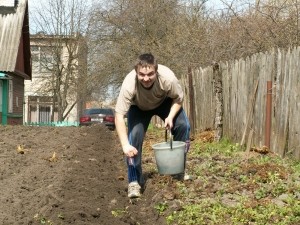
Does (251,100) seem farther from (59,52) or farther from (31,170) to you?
(59,52)

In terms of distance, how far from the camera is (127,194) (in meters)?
6.07

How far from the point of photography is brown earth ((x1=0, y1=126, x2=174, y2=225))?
476cm

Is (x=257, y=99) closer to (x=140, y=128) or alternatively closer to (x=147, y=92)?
(x=140, y=128)

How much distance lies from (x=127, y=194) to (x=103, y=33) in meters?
26.4

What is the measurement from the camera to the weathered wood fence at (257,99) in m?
7.35

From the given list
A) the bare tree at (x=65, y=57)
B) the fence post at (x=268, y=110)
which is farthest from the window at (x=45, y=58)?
the fence post at (x=268, y=110)

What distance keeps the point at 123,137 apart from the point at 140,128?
0.60 meters

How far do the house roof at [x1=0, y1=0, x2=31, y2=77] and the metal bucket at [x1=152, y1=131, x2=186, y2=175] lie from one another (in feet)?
60.2

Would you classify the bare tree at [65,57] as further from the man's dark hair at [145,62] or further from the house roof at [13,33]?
the man's dark hair at [145,62]

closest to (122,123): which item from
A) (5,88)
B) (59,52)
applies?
(5,88)

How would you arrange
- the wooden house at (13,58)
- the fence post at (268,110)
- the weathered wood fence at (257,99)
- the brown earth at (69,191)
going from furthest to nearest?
the wooden house at (13,58), the fence post at (268,110), the weathered wood fence at (257,99), the brown earth at (69,191)

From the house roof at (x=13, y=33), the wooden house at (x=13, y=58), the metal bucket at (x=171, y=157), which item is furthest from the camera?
the wooden house at (x=13, y=58)

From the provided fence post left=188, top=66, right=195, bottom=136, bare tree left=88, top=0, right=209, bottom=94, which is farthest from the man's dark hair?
bare tree left=88, top=0, right=209, bottom=94

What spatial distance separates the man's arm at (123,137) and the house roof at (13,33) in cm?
1864
